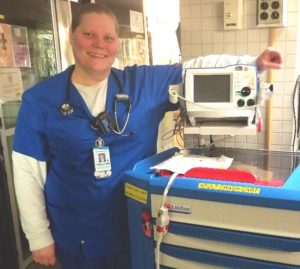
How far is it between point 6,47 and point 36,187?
979 mm

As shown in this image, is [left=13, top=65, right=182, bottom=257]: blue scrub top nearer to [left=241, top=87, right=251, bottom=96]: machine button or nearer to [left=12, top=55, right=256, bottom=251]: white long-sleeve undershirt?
[left=12, top=55, right=256, bottom=251]: white long-sleeve undershirt

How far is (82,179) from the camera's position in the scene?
127cm

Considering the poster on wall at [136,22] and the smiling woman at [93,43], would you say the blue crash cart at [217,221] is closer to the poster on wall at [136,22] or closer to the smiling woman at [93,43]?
the smiling woman at [93,43]

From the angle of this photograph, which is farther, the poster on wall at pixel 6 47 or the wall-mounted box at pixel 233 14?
the poster on wall at pixel 6 47

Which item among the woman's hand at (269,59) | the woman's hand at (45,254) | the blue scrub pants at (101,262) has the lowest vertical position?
the blue scrub pants at (101,262)

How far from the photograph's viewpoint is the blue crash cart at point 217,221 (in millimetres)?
879

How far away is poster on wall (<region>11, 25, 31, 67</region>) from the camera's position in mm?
2025

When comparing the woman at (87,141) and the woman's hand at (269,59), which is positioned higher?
the woman's hand at (269,59)

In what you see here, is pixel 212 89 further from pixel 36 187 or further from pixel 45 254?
pixel 45 254

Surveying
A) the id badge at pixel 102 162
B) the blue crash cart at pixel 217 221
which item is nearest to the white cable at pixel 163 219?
the blue crash cart at pixel 217 221

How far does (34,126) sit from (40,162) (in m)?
0.14

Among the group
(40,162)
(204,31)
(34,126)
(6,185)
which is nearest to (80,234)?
(40,162)

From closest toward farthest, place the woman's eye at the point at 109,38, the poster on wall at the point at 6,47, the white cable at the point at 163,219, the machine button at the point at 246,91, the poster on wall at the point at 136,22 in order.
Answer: the white cable at the point at 163,219
the machine button at the point at 246,91
the woman's eye at the point at 109,38
the poster on wall at the point at 6,47
the poster on wall at the point at 136,22

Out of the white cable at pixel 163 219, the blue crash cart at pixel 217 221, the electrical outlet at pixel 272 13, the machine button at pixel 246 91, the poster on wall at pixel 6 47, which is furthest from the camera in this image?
the poster on wall at pixel 6 47
